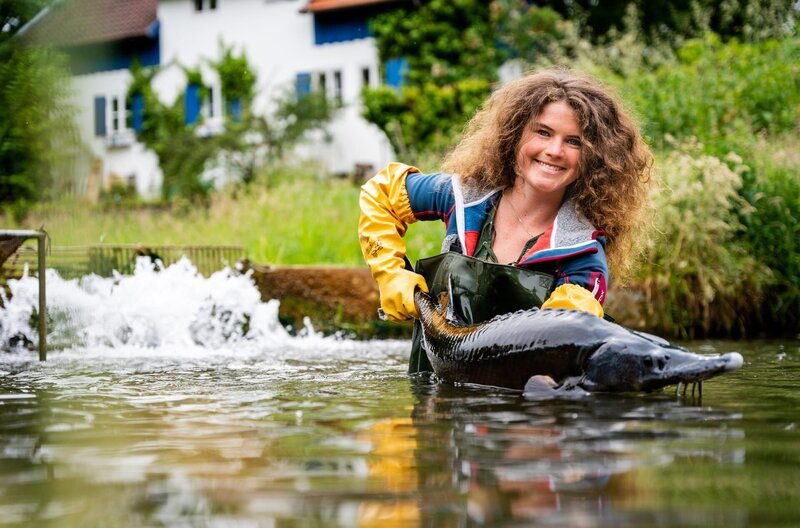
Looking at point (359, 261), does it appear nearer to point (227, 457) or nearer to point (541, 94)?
point (541, 94)

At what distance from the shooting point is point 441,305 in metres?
4.57

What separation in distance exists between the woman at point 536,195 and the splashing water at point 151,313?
254cm

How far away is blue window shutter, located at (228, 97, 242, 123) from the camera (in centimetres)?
2545

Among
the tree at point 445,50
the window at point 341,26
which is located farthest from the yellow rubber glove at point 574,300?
the window at point 341,26

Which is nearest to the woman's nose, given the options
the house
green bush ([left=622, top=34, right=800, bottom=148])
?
green bush ([left=622, top=34, right=800, bottom=148])

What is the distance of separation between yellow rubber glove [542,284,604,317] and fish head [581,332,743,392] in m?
0.51

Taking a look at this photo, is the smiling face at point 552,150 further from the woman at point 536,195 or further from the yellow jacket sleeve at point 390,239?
the yellow jacket sleeve at point 390,239

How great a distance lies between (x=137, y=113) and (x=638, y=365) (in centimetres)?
2429

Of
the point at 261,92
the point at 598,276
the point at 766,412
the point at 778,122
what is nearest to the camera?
the point at 766,412

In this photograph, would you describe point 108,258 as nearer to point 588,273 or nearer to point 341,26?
point 588,273

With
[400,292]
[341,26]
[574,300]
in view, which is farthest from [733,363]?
[341,26]

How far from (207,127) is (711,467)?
84.9 ft

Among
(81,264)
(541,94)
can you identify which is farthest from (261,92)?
(541,94)

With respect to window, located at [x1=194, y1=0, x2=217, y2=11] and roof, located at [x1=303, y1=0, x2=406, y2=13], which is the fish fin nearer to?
roof, located at [x1=303, y1=0, x2=406, y2=13]
